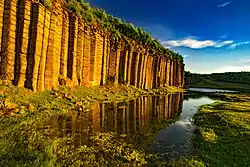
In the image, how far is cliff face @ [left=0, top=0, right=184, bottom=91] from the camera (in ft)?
86.1

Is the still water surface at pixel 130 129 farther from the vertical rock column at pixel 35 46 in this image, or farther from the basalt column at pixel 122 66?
the basalt column at pixel 122 66

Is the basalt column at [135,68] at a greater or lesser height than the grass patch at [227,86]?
greater

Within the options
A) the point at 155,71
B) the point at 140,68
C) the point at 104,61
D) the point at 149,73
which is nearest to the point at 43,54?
the point at 104,61

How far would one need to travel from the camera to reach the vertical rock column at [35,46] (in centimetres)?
2720

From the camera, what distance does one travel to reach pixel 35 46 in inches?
1097

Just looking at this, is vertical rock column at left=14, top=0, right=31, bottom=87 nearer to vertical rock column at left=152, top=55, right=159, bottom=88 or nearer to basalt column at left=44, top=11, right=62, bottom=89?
basalt column at left=44, top=11, right=62, bottom=89

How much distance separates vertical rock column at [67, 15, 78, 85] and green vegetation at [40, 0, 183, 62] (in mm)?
2898

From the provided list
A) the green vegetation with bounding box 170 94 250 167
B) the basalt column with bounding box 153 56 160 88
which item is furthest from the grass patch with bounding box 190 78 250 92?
the green vegetation with bounding box 170 94 250 167

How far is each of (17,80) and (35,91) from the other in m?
2.35

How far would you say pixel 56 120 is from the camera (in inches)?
831

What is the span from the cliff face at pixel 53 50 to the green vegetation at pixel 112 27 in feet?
4.55

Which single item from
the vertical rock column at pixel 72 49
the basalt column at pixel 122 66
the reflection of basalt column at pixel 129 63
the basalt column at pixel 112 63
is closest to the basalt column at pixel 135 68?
the reflection of basalt column at pixel 129 63

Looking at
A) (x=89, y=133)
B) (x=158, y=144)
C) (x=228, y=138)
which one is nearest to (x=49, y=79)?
(x=89, y=133)

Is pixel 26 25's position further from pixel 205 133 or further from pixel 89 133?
pixel 205 133
